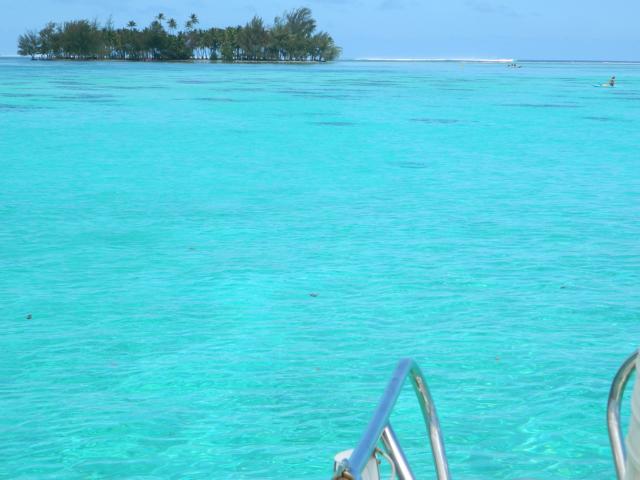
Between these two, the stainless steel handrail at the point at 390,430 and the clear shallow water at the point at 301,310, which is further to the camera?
the clear shallow water at the point at 301,310

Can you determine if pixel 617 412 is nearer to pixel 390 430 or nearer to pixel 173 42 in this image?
pixel 390 430

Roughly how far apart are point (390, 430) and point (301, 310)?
414cm

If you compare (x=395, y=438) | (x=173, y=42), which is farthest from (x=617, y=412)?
(x=173, y=42)

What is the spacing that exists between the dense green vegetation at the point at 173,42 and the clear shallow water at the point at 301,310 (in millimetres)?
75458

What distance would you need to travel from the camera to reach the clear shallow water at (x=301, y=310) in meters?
3.71

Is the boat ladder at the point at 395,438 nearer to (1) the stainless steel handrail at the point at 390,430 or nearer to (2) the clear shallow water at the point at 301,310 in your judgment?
(1) the stainless steel handrail at the point at 390,430

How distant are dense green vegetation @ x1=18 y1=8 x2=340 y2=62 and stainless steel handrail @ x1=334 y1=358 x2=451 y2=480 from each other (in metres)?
85.1

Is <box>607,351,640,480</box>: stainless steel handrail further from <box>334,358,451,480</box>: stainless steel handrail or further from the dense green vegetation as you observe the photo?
the dense green vegetation

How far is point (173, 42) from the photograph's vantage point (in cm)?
8762

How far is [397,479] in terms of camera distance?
1510 mm

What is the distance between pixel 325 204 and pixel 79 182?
3755 mm

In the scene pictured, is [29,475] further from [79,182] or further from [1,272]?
[79,182]

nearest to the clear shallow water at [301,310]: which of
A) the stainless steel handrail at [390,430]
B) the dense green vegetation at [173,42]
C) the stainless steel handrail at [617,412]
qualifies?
the stainless steel handrail at [617,412]

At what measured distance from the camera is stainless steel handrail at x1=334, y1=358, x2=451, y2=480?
1123 mm
